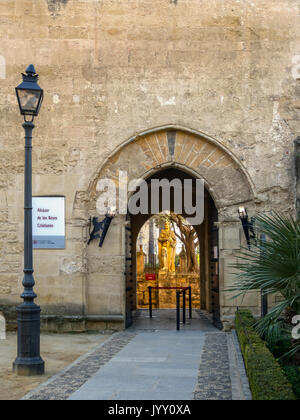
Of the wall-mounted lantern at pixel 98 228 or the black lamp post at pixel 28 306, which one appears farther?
the wall-mounted lantern at pixel 98 228

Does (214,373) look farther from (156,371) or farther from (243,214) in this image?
(243,214)

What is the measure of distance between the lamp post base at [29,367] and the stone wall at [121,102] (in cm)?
441

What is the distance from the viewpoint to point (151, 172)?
39.3ft

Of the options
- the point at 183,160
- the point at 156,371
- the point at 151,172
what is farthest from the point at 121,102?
the point at 156,371

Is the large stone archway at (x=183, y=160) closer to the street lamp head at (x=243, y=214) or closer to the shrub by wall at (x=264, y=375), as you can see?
the street lamp head at (x=243, y=214)

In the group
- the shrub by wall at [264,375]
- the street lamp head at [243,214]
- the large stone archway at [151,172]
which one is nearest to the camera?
the shrub by wall at [264,375]

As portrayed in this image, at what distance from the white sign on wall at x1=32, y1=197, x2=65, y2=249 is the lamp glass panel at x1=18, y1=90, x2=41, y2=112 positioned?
14.3ft

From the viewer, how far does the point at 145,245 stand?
153 ft

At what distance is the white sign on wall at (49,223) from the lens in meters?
11.7

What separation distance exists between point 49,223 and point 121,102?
2.93m

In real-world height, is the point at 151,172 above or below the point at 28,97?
below

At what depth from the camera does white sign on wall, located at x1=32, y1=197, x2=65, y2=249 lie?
1174cm

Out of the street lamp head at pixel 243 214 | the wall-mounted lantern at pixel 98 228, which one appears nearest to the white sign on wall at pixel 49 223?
the wall-mounted lantern at pixel 98 228
